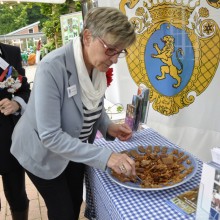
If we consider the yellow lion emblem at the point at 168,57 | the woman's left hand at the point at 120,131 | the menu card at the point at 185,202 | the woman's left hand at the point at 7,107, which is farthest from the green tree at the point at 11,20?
the menu card at the point at 185,202

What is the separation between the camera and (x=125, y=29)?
0.97 meters

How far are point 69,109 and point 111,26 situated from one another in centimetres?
35

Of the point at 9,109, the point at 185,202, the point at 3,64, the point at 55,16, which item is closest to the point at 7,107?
the point at 9,109

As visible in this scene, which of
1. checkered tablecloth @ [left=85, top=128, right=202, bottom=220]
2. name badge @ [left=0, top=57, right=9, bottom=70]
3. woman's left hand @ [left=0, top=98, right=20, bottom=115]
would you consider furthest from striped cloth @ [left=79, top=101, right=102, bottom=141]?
name badge @ [left=0, top=57, right=9, bottom=70]

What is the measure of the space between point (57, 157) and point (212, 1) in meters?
1.33

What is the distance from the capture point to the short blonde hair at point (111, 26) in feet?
3.16

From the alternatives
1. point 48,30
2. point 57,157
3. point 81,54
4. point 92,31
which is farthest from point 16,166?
point 48,30

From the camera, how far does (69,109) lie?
3.54 feet

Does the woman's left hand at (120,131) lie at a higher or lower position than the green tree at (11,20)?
higher

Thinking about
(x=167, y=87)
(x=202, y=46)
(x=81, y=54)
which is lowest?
(x=167, y=87)

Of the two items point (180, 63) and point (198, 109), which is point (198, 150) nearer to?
point (198, 109)

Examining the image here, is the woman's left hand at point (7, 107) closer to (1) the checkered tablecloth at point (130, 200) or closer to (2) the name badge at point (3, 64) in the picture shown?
(2) the name badge at point (3, 64)

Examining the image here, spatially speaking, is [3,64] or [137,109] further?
[137,109]

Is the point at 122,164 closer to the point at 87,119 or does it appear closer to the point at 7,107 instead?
A: the point at 87,119
